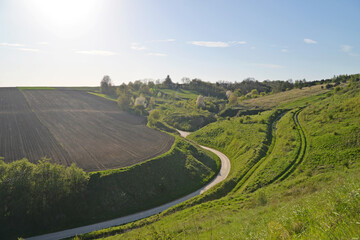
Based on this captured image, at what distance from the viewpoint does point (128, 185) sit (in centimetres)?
4275

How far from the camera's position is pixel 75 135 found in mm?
66750

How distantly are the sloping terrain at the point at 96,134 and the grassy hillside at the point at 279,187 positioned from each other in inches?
797

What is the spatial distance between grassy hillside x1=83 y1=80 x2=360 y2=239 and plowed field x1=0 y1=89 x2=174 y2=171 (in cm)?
2115

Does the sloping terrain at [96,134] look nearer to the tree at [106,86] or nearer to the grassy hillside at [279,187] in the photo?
the grassy hillside at [279,187]

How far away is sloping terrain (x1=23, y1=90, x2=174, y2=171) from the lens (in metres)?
51.0

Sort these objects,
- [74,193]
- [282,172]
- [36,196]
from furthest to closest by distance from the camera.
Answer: [282,172]
[74,193]
[36,196]

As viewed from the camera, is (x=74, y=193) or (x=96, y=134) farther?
(x=96, y=134)

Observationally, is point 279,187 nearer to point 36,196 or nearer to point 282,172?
point 282,172

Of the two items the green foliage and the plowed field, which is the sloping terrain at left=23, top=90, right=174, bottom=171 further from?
the green foliage

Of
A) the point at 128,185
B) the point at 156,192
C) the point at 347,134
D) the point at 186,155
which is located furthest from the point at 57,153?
the point at 347,134

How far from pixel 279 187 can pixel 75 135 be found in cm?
6202

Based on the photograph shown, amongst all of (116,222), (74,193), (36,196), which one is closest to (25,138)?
(36,196)

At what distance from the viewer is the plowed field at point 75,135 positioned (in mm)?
50125

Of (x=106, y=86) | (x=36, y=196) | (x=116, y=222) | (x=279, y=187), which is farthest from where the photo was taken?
(x=106, y=86)
